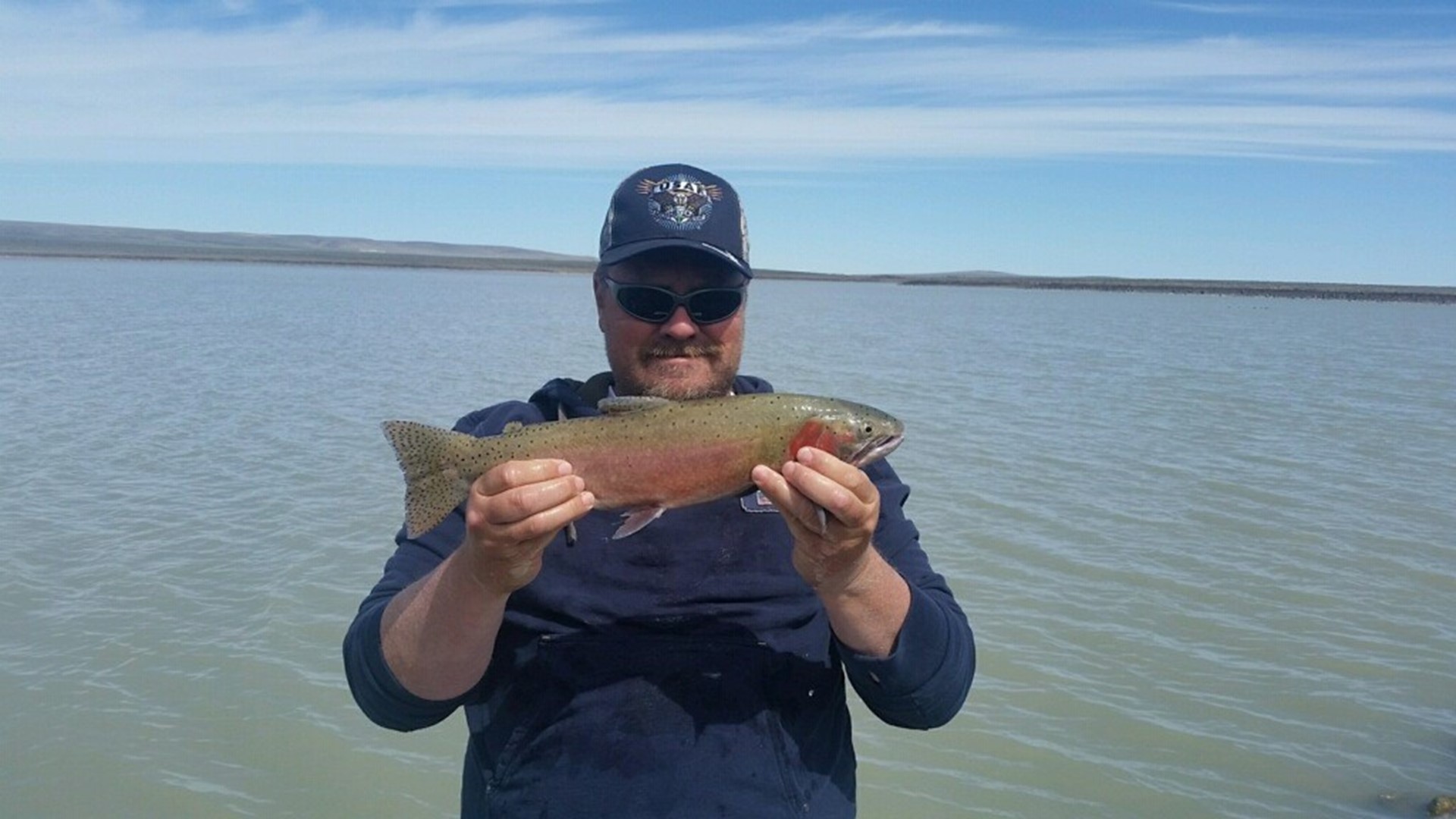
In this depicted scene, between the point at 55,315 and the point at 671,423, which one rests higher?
the point at 671,423

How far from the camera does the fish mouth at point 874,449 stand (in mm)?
4039

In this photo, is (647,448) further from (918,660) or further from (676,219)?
(918,660)

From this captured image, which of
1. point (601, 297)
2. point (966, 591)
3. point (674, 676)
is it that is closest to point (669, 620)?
point (674, 676)

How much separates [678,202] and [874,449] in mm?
1127

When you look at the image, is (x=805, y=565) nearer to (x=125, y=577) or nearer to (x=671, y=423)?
(x=671, y=423)

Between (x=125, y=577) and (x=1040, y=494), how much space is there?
448 inches

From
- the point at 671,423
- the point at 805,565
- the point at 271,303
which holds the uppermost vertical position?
the point at 671,423

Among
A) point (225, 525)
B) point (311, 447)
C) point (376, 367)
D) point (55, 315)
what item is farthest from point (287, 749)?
point (55, 315)

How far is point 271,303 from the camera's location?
60.6 meters

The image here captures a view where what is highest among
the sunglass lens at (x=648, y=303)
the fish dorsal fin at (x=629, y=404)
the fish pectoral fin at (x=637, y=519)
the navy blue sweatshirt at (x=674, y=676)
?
the sunglass lens at (x=648, y=303)

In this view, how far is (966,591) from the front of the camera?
11.6m

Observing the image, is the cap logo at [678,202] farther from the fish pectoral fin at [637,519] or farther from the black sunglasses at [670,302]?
the fish pectoral fin at [637,519]

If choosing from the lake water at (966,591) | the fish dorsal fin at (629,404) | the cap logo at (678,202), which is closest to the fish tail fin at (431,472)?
the fish dorsal fin at (629,404)

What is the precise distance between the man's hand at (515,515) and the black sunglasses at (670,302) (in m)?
0.94
